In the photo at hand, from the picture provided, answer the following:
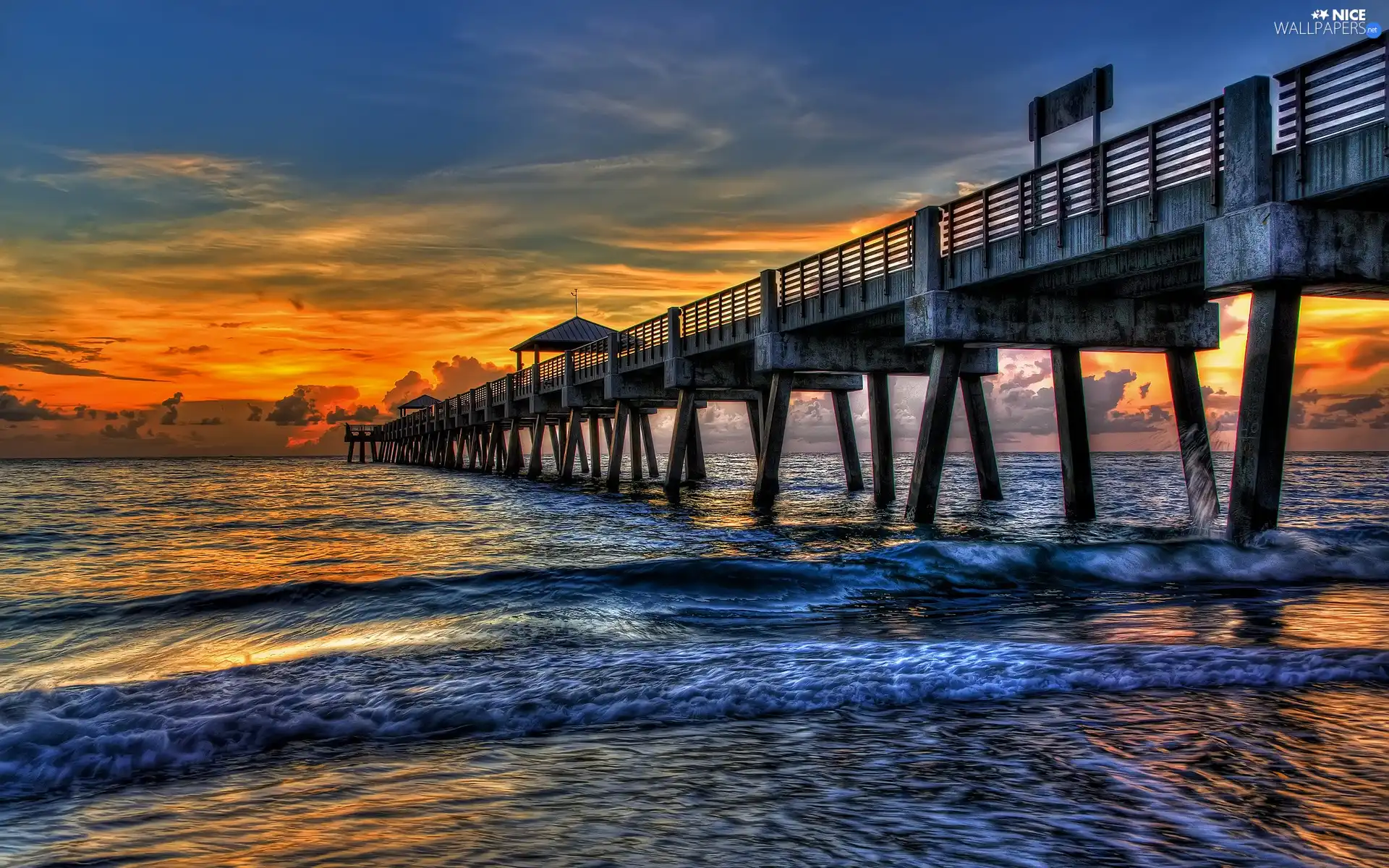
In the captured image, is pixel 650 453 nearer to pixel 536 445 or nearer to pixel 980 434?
pixel 536 445

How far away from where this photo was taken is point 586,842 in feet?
11.5

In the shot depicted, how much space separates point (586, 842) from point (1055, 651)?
13.9ft

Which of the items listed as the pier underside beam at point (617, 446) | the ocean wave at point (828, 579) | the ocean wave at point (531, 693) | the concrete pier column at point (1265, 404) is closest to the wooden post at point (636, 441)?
the pier underside beam at point (617, 446)

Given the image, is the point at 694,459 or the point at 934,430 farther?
the point at 694,459

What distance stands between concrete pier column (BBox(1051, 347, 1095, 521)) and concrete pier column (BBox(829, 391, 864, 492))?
11415mm

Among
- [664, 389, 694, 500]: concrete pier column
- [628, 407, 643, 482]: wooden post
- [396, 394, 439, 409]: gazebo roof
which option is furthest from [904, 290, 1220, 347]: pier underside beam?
[396, 394, 439, 409]: gazebo roof

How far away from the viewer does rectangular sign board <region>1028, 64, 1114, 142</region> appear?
15.5 m

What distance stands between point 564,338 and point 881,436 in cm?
2655

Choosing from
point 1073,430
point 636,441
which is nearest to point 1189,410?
point 1073,430

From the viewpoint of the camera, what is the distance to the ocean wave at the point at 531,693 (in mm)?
5094

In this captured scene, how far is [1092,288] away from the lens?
1667cm

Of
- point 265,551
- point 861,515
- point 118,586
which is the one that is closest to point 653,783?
point 118,586

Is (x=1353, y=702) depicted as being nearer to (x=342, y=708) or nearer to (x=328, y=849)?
(x=328, y=849)

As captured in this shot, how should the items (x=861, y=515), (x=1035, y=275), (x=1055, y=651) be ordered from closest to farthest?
(x=1055, y=651) → (x=1035, y=275) → (x=861, y=515)
